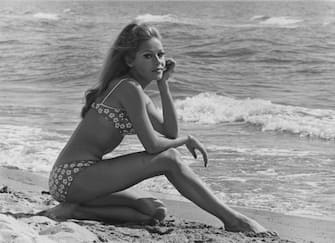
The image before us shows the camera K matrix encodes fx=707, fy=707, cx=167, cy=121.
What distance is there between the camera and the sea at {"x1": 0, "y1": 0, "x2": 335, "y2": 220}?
6.02m

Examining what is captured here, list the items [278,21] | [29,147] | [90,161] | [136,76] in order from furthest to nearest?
[278,21], [29,147], [136,76], [90,161]

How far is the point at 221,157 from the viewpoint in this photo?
709 centimetres

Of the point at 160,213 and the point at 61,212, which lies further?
the point at 160,213

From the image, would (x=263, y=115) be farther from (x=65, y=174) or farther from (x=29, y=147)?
(x=65, y=174)

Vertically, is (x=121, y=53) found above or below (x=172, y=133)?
above

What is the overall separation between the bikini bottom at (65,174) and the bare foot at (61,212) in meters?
0.06

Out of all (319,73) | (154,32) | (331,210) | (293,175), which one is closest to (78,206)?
(154,32)

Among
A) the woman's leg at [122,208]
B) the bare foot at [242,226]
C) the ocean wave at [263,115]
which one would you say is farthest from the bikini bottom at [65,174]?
the ocean wave at [263,115]

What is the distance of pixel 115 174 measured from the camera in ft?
12.8

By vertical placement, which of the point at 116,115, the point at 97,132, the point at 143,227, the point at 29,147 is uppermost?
the point at 116,115

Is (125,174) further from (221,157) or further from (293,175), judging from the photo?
(221,157)

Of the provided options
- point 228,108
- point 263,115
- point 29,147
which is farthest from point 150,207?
point 228,108

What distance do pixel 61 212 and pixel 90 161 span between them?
13.7 inches

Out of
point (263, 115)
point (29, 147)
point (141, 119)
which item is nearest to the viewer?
point (141, 119)
